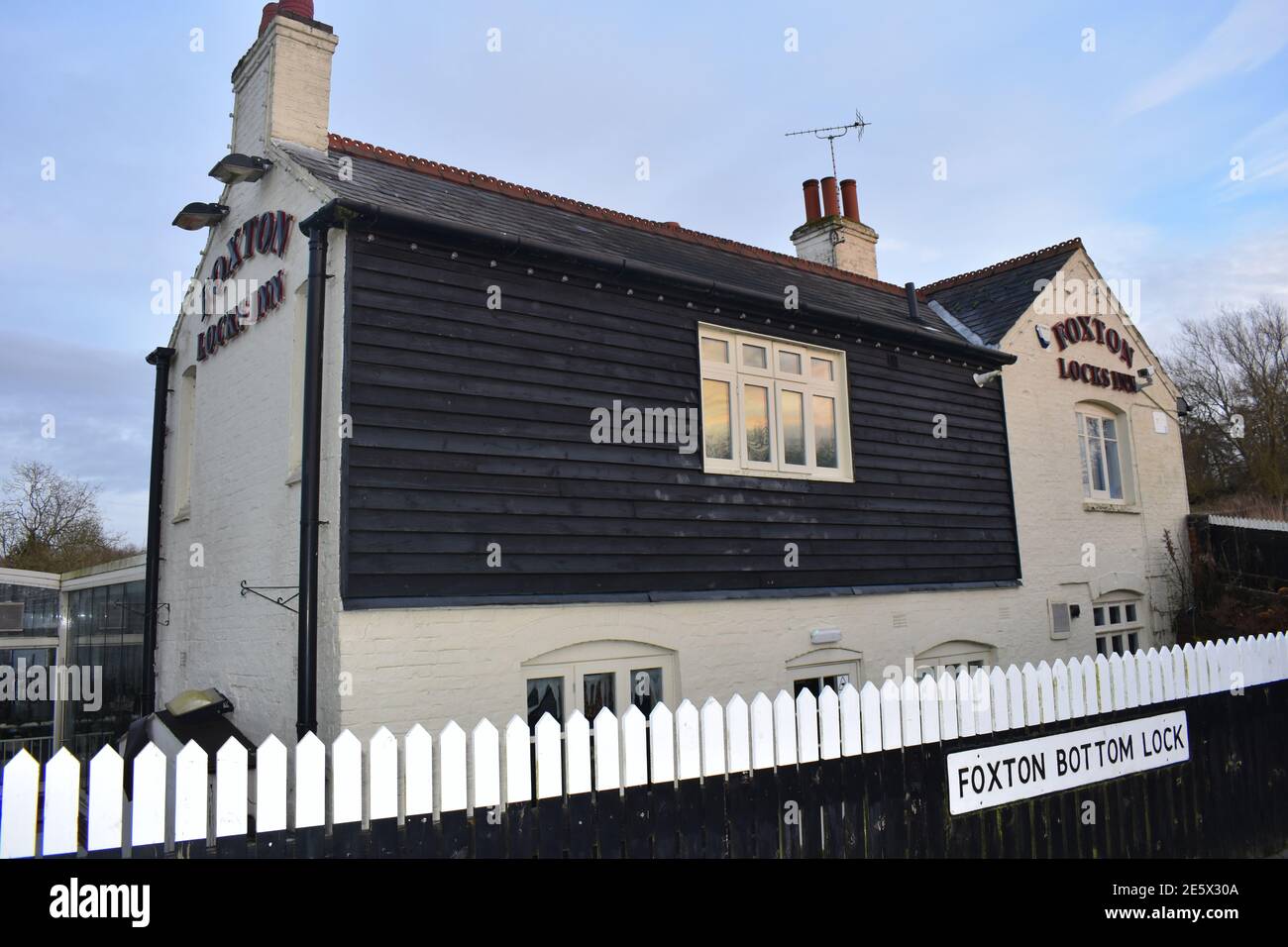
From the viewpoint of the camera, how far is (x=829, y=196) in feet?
51.1

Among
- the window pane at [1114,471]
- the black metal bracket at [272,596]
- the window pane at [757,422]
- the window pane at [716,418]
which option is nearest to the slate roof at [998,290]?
the window pane at [1114,471]

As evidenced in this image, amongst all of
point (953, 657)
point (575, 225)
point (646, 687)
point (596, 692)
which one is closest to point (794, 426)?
point (575, 225)

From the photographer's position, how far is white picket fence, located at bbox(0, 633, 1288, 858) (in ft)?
10.3

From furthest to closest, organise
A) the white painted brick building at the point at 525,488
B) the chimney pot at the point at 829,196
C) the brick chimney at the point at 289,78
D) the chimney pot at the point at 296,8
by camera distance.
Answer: the chimney pot at the point at 829,196, the chimney pot at the point at 296,8, the brick chimney at the point at 289,78, the white painted brick building at the point at 525,488

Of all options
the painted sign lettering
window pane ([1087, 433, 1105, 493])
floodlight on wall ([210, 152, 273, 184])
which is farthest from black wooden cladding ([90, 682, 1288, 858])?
floodlight on wall ([210, 152, 273, 184])

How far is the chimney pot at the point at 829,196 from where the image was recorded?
609 inches

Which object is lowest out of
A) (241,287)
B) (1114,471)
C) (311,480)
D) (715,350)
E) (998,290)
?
(311,480)

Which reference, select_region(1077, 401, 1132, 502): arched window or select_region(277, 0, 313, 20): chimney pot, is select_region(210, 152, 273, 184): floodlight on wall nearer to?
select_region(277, 0, 313, 20): chimney pot

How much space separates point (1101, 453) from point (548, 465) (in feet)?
35.1

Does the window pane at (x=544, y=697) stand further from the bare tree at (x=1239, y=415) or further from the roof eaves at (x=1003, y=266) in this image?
the bare tree at (x=1239, y=415)

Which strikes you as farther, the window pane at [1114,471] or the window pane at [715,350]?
the window pane at [1114,471]

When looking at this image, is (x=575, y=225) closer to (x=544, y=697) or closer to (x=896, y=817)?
(x=544, y=697)

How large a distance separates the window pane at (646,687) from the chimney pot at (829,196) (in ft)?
32.7

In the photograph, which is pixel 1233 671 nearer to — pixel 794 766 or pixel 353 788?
pixel 794 766
